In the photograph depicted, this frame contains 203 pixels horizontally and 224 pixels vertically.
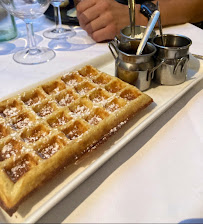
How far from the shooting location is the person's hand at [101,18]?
4.88 ft

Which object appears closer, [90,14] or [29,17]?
[29,17]

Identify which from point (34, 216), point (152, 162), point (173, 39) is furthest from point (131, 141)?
point (173, 39)

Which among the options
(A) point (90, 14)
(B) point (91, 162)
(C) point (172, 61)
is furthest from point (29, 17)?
(B) point (91, 162)

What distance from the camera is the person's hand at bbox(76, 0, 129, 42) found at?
149 centimetres

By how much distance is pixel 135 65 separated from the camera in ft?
3.21

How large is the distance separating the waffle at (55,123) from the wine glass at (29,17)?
41 cm

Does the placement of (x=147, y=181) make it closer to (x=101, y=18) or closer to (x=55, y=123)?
(x=55, y=123)

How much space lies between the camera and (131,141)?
0.83m

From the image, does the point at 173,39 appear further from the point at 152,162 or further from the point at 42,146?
the point at 42,146

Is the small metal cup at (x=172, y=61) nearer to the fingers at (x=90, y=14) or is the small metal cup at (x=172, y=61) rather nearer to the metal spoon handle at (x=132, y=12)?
the metal spoon handle at (x=132, y=12)

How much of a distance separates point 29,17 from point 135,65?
631 millimetres

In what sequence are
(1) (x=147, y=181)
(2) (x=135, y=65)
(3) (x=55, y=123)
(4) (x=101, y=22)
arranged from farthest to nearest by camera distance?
(4) (x=101, y=22) < (2) (x=135, y=65) < (3) (x=55, y=123) < (1) (x=147, y=181)

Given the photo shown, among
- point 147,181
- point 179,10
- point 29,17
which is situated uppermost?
point 29,17

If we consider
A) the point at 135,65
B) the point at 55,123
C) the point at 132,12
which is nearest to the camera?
the point at 55,123
